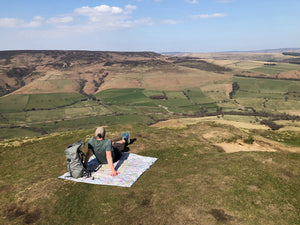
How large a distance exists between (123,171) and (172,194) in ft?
18.6

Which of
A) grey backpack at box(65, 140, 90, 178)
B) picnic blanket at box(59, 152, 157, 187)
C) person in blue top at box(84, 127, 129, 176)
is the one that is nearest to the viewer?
picnic blanket at box(59, 152, 157, 187)

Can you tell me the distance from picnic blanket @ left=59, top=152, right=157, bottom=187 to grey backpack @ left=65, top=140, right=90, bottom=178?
474 mm

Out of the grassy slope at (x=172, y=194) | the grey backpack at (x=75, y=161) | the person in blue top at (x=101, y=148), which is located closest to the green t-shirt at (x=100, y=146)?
the person in blue top at (x=101, y=148)

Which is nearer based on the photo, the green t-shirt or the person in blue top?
the person in blue top

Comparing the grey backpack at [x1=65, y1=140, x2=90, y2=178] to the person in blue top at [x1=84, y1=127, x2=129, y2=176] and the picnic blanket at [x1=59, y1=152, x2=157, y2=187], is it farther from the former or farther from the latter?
the person in blue top at [x1=84, y1=127, x2=129, y2=176]

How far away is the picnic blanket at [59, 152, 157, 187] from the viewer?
16.6 m

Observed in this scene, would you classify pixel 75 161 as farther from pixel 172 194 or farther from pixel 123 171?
pixel 172 194

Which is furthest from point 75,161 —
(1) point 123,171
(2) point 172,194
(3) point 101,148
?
(2) point 172,194

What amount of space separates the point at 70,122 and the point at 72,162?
193 metres

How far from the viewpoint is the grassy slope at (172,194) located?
1251 centimetres

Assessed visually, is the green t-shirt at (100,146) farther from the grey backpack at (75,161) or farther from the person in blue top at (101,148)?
the grey backpack at (75,161)

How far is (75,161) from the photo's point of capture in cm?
1698

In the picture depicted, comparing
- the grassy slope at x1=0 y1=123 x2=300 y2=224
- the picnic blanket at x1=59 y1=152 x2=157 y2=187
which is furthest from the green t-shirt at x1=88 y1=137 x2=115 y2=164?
the grassy slope at x1=0 y1=123 x2=300 y2=224

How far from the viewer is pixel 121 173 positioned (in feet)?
58.8
